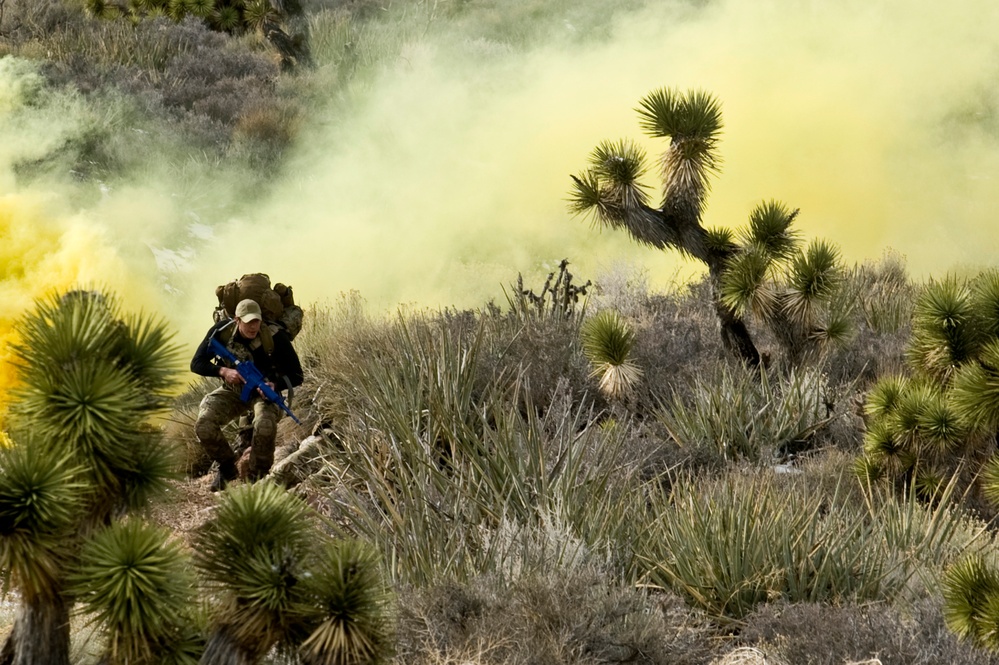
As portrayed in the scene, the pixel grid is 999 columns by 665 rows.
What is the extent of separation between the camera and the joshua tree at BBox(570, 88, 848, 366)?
35.9 ft

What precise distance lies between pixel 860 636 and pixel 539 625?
5.03 feet

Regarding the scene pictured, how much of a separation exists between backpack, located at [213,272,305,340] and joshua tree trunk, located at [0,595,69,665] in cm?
522

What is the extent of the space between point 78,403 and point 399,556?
3321 millimetres

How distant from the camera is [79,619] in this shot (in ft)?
19.7

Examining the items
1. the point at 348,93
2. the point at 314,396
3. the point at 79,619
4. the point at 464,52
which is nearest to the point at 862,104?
the point at 464,52

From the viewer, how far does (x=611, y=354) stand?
10.6 meters

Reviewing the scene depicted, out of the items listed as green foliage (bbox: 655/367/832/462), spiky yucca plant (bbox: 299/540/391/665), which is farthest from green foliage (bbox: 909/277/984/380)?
spiky yucca plant (bbox: 299/540/391/665)

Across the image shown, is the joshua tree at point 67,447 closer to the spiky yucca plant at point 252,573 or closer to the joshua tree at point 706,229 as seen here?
the spiky yucca plant at point 252,573

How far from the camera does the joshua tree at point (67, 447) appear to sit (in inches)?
143

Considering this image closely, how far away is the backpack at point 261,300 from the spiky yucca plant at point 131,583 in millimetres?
5394

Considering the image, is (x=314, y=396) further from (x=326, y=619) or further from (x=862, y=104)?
(x=862, y=104)

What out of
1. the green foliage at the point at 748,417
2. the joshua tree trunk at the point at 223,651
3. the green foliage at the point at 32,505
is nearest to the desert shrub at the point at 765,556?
the green foliage at the point at 748,417

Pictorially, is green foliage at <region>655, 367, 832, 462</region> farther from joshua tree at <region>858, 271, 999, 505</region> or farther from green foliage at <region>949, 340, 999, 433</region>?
green foliage at <region>949, 340, 999, 433</region>

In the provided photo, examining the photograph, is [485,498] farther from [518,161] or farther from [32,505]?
[518,161]
